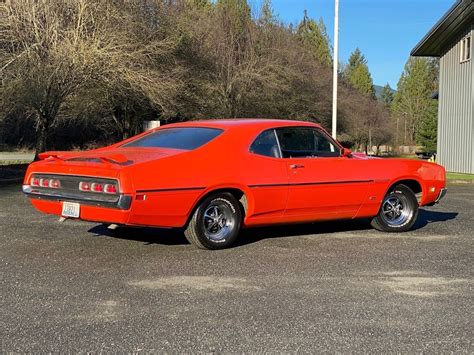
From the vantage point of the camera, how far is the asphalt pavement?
3.69 meters

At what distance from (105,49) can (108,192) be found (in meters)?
12.2

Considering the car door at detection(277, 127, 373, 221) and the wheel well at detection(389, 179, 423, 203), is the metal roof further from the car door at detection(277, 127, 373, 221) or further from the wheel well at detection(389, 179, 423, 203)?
the car door at detection(277, 127, 373, 221)

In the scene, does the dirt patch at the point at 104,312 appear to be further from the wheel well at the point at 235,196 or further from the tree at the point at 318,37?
the tree at the point at 318,37

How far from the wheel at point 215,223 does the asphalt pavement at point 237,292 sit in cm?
15

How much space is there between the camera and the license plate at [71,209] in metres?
5.84

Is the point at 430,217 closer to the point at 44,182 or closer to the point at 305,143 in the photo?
the point at 305,143

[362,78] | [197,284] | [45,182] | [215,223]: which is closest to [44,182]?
[45,182]

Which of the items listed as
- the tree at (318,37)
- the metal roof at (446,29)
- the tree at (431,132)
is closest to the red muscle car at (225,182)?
the metal roof at (446,29)

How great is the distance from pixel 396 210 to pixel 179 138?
11.1 ft

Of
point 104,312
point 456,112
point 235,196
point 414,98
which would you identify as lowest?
point 104,312

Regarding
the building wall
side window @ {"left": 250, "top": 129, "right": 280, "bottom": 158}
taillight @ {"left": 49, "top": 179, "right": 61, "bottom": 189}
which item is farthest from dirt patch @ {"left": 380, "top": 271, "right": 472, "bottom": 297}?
the building wall

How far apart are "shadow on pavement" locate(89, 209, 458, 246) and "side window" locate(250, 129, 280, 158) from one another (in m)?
1.17

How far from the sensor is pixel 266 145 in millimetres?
6762

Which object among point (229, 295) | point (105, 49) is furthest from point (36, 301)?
point (105, 49)
